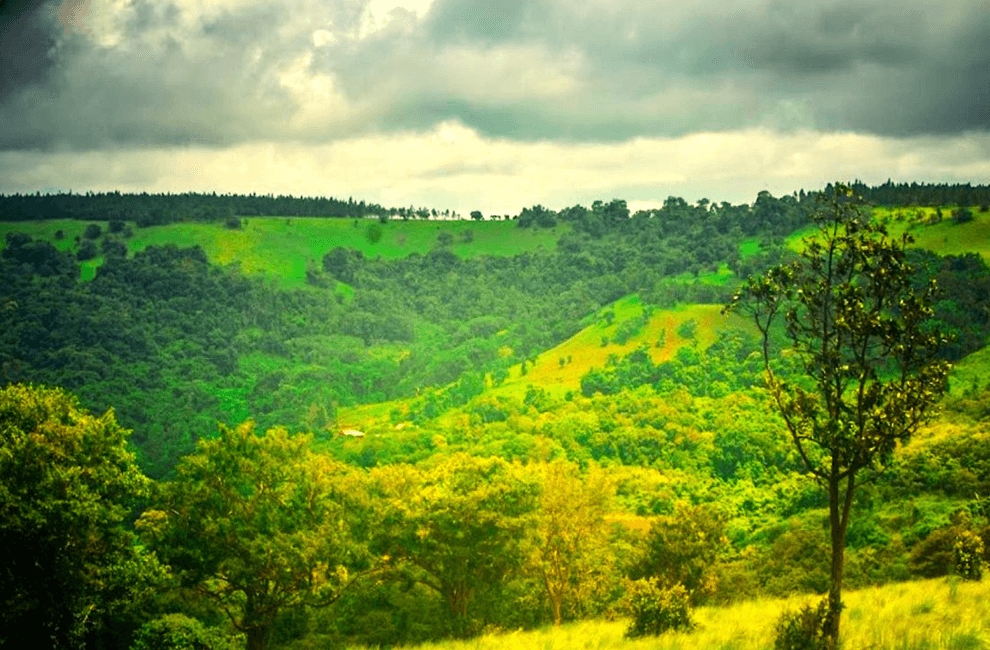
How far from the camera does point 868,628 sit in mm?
15211

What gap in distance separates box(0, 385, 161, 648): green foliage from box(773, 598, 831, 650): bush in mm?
22014

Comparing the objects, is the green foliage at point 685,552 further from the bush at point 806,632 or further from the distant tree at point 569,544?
the bush at point 806,632

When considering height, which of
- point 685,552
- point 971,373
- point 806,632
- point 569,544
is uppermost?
point 806,632

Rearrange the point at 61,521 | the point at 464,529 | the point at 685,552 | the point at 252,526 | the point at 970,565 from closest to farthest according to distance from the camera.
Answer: the point at 970,565, the point at 61,521, the point at 252,526, the point at 464,529, the point at 685,552

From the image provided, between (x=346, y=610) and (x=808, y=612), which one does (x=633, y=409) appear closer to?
(x=346, y=610)

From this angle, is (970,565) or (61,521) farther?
(61,521)

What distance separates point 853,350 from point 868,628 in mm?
5596

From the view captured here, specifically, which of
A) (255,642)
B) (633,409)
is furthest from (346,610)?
(633,409)

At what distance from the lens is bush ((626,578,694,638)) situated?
1970 cm

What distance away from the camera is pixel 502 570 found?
139 feet

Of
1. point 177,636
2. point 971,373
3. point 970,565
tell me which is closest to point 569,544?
point 177,636

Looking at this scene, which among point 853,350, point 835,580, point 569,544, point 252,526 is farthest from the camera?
point 569,544

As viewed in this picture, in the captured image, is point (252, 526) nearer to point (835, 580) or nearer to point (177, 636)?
point (177, 636)

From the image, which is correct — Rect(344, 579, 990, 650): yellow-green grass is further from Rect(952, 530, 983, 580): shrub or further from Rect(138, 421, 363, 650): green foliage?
Rect(138, 421, 363, 650): green foliage
